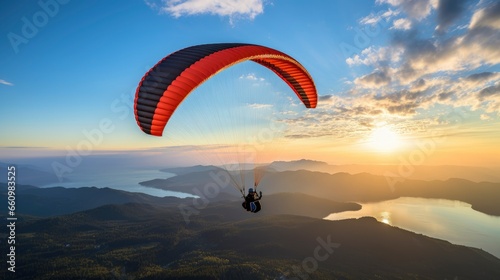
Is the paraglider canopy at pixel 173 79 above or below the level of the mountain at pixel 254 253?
above

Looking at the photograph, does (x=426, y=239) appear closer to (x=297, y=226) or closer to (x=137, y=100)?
(x=297, y=226)

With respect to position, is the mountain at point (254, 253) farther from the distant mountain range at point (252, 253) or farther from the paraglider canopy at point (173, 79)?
the paraglider canopy at point (173, 79)

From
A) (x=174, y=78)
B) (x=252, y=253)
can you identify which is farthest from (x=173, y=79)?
(x=252, y=253)

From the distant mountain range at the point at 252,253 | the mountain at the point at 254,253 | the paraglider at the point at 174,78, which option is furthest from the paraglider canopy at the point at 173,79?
the distant mountain range at the point at 252,253

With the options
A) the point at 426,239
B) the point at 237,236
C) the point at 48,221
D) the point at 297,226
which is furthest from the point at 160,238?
the point at 426,239

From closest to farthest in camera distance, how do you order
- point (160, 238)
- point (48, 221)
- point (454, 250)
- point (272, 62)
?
point (272, 62) → point (454, 250) → point (160, 238) → point (48, 221)

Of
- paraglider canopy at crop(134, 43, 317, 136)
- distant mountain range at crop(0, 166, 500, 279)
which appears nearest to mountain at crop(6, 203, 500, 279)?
distant mountain range at crop(0, 166, 500, 279)

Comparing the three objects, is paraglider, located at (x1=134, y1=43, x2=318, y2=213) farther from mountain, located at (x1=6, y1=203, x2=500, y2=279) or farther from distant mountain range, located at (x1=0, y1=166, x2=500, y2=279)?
distant mountain range, located at (x1=0, y1=166, x2=500, y2=279)

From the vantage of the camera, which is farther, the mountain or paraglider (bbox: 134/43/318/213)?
the mountain

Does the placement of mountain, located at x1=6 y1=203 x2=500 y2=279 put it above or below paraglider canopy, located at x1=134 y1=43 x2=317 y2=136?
below
